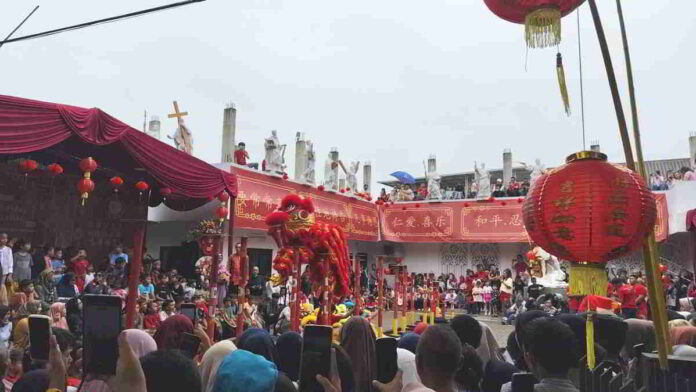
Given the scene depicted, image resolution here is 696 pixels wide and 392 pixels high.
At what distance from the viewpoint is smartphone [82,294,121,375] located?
150 centimetres

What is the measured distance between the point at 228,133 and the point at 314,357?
10.5 metres

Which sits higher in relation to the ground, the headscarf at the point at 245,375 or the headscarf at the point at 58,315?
the headscarf at the point at 245,375

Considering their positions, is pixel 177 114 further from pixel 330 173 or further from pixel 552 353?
pixel 552 353

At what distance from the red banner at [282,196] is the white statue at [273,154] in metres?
0.37

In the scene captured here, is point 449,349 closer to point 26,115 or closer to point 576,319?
point 576,319

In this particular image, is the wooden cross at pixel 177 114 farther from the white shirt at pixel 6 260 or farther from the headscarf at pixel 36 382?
the headscarf at pixel 36 382

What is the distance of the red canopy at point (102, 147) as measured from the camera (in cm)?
555

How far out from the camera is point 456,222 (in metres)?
16.3

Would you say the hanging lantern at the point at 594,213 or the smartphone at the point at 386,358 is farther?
the hanging lantern at the point at 594,213

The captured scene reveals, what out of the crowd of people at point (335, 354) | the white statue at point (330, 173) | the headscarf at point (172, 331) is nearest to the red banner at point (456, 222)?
the white statue at point (330, 173)

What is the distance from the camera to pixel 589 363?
2025 millimetres

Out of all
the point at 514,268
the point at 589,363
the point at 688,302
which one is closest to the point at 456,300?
the point at 514,268

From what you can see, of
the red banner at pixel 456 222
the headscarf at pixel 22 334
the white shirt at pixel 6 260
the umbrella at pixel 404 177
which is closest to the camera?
the headscarf at pixel 22 334

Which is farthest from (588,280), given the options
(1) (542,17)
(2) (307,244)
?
(2) (307,244)
